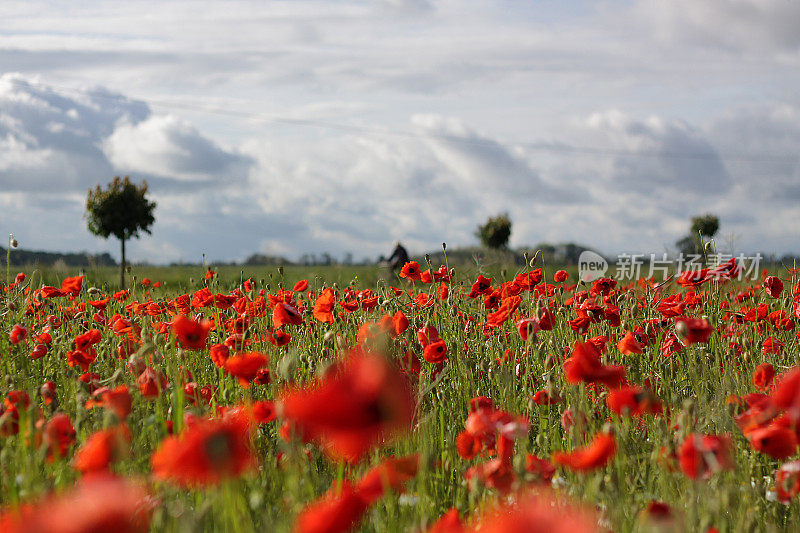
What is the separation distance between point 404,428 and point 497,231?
2187 cm

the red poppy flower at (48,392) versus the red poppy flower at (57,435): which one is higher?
the red poppy flower at (57,435)

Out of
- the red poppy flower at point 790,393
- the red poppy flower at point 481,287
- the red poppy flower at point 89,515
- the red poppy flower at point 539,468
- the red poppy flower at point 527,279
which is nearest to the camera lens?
the red poppy flower at point 89,515

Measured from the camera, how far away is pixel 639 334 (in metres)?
3.13

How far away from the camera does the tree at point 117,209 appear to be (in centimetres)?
1592

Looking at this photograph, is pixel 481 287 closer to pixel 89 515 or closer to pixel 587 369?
pixel 587 369

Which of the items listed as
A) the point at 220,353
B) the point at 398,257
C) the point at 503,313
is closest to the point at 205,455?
the point at 220,353

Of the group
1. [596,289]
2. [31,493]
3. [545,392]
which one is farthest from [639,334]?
[31,493]

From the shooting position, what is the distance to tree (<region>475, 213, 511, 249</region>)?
22766 mm

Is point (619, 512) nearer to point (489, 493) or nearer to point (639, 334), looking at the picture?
point (489, 493)

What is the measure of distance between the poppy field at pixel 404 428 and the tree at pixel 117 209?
12.0 meters

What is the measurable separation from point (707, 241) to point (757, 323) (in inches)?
24.0

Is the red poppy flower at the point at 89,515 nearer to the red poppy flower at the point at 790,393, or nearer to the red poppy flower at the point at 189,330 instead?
the red poppy flower at the point at 790,393

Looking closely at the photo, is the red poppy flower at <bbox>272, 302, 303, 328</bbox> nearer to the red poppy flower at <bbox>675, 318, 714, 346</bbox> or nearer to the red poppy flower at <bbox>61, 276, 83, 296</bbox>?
the red poppy flower at <bbox>675, 318, 714, 346</bbox>

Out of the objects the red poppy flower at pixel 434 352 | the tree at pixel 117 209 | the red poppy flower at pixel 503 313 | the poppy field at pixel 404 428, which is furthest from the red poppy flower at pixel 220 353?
the tree at pixel 117 209
